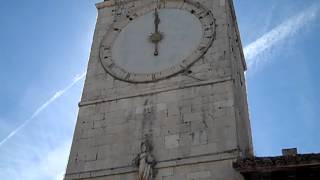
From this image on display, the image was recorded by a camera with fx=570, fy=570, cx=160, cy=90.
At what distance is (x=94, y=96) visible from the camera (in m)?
15.0

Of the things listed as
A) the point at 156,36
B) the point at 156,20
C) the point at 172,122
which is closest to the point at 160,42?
the point at 156,36

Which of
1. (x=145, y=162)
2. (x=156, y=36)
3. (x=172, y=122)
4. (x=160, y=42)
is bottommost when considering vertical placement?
(x=145, y=162)

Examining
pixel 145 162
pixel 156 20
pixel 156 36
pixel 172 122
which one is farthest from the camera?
pixel 156 20

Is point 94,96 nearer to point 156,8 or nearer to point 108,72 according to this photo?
point 108,72

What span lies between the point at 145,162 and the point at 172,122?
132cm

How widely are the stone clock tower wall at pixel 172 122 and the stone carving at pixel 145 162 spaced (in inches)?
4.4

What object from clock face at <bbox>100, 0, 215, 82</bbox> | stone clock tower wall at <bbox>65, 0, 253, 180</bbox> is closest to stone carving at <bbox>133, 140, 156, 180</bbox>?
stone clock tower wall at <bbox>65, 0, 253, 180</bbox>

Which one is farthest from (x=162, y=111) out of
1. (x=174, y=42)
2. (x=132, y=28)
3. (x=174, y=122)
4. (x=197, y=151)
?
(x=132, y=28)

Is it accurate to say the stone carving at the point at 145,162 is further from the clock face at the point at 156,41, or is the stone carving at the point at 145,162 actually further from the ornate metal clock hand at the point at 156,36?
the ornate metal clock hand at the point at 156,36

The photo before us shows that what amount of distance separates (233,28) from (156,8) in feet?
7.73

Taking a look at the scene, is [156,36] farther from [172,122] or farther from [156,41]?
[172,122]

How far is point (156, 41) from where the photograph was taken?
15.9 meters

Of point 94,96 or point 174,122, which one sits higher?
point 94,96

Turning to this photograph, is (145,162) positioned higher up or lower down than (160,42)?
lower down
